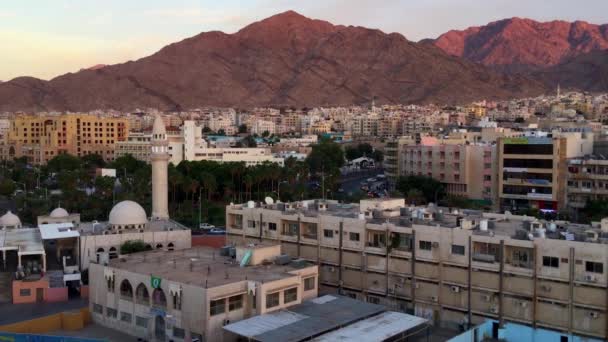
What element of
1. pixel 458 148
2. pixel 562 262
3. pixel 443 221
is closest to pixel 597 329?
pixel 562 262

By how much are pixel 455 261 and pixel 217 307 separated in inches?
392

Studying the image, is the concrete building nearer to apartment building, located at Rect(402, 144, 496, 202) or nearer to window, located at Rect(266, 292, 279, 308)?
Result: window, located at Rect(266, 292, 279, 308)

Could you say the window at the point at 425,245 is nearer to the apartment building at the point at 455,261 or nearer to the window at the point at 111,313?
the apartment building at the point at 455,261

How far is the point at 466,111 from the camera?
185 m

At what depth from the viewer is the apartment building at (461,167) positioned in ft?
220

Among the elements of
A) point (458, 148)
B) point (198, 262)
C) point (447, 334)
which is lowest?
point (447, 334)

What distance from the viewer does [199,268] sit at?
2734 cm

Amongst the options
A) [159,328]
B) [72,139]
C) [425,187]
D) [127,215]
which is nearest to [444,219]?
[159,328]

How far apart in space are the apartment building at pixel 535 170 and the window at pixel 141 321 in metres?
42.5

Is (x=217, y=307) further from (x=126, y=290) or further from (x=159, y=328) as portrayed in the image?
(x=126, y=290)

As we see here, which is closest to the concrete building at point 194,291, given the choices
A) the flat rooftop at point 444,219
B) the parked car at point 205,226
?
the flat rooftop at point 444,219

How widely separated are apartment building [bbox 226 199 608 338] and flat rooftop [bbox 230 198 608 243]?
0.20 ft

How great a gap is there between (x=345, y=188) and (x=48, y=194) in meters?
33.5

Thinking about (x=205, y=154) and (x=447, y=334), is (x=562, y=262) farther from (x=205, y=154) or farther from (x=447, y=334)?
(x=205, y=154)
